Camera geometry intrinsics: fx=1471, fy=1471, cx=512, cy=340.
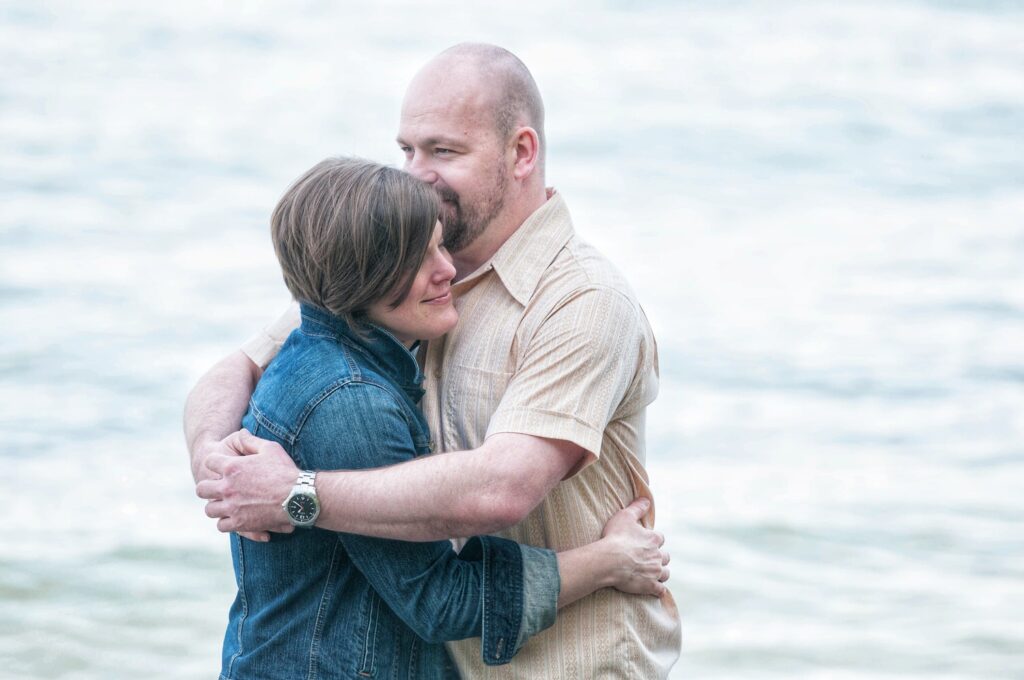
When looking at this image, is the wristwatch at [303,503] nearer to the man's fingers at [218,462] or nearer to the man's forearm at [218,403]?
the man's fingers at [218,462]

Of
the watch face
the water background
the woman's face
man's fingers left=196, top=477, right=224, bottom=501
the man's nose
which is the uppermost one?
the man's nose

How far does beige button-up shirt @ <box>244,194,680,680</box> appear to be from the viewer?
2.63 m

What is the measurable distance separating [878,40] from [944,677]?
11.4m

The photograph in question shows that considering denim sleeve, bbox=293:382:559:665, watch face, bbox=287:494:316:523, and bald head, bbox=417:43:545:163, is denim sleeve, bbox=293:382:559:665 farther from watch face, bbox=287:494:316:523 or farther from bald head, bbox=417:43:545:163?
bald head, bbox=417:43:545:163

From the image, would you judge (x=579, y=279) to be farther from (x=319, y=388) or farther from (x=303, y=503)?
(x=303, y=503)

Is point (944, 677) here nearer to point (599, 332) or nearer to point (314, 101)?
point (599, 332)

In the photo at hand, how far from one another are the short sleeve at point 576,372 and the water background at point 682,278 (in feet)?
12.8

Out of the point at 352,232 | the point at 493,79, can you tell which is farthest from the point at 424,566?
the point at 493,79

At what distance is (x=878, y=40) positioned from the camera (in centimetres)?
1648

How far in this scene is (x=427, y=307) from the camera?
2.64 m

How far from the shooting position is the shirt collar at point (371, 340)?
8.47 feet

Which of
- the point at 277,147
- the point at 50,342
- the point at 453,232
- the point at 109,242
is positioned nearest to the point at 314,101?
the point at 277,147

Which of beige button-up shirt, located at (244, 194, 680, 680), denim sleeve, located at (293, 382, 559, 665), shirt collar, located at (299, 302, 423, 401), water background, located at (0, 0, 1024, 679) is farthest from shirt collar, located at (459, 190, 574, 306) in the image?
water background, located at (0, 0, 1024, 679)

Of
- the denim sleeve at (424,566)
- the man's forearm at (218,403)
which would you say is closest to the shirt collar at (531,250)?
the denim sleeve at (424,566)
